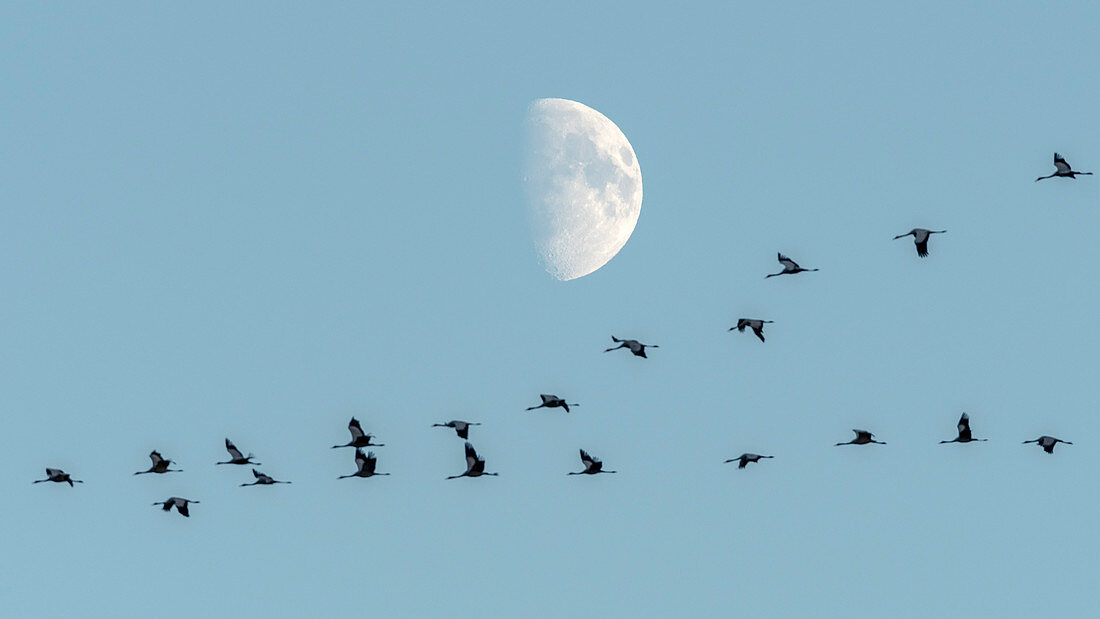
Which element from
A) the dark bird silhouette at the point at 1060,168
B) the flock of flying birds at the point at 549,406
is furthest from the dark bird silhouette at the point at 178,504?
the dark bird silhouette at the point at 1060,168

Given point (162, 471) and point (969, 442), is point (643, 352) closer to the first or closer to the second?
point (969, 442)

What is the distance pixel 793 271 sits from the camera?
3903 inches

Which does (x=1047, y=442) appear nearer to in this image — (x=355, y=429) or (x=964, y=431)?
(x=964, y=431)

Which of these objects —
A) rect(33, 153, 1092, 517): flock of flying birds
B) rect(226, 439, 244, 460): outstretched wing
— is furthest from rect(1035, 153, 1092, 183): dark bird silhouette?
rect(226, 439, 244, 460): outstretched wing

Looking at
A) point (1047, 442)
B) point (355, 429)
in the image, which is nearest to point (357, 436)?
point (355, 429)

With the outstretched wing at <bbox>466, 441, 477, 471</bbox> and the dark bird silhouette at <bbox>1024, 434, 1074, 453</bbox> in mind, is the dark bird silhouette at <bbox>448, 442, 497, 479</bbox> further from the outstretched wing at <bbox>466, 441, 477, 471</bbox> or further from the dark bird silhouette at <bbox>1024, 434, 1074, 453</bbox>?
the dark bird silhouette at <bbox>1024, 434, 1074, 453</bbox>

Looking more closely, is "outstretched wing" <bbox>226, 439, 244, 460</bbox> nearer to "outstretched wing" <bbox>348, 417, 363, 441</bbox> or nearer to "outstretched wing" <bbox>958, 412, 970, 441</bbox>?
"outstretched wing" <bbox>348, 417, 363, 441</bbox>

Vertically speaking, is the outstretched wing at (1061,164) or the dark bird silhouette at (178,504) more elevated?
the outstretched wing at (1061,164)

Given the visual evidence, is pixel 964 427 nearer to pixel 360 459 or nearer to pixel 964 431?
pixel 964 431

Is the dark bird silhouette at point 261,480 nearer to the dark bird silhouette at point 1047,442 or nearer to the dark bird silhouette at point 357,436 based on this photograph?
the dark bird silhouette at point 357,436

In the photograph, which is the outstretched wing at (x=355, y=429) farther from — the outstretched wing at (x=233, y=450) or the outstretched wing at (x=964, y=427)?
the outstretched wing at (x=964, y=427)

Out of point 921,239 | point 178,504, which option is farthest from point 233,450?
point 921,239

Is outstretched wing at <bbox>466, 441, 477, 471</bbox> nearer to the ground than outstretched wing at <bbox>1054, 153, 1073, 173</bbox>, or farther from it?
nearer to the ground

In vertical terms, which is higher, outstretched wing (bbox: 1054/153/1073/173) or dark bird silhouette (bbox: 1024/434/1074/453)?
outstretched wing (bbox: 1054/153/1073/173)
